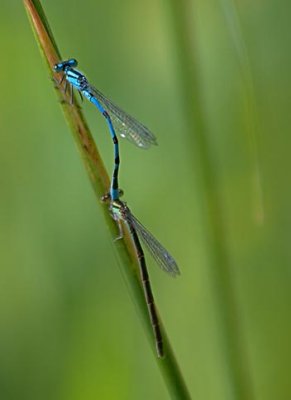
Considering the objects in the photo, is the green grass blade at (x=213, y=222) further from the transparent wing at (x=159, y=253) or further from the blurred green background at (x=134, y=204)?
the blurred green background at (x=134, y=204)

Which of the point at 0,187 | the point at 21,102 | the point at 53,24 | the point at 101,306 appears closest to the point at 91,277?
the point at 101,306

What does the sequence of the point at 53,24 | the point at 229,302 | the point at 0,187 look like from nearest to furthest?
the point at 229,302 → the point at 53,24 → the point at 0,187

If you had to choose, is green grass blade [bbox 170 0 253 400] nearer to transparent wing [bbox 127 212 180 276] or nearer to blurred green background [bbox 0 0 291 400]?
transparent wing [bbox 127 212 180 276]

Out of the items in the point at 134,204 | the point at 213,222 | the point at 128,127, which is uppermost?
the point at 128,127

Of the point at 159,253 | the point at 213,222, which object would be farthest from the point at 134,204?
the point at 213,222

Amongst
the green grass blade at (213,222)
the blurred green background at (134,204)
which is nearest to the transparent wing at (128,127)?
the blurred green background at (134,204)

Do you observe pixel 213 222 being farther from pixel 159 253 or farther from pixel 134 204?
pixel 134 204

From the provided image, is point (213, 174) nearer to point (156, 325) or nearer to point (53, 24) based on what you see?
point (156, 325)
